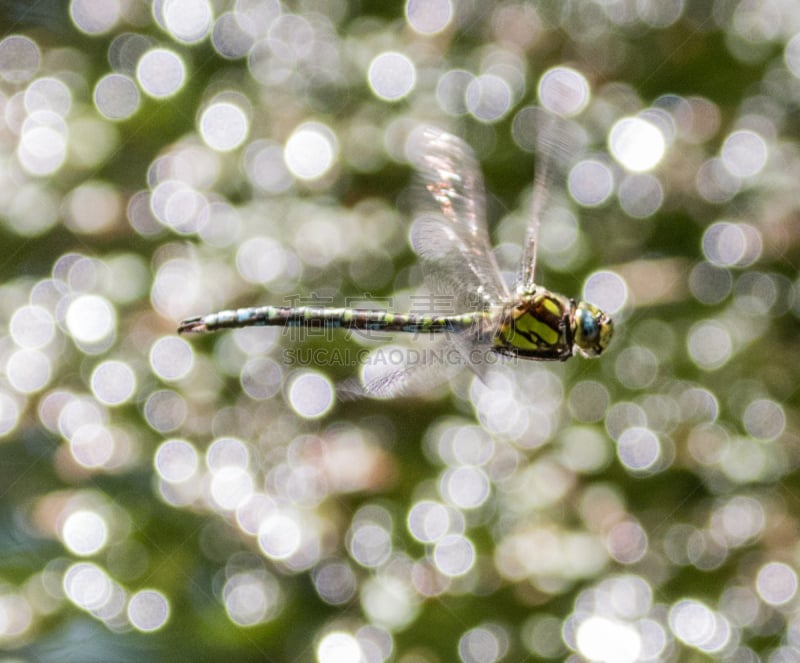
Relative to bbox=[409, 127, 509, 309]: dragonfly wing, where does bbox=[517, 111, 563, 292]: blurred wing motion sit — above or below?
above

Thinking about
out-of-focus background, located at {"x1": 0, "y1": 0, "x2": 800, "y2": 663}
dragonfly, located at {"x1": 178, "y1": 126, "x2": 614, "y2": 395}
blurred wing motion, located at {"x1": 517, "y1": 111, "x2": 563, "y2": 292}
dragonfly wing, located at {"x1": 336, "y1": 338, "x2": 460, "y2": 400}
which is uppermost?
blurred wing motion, located at {"x1": 517, "y1": 111, "x2": 563, "y2": 292}

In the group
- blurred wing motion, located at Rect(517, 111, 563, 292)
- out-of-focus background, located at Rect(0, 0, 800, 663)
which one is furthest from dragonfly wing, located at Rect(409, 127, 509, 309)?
out-of-focus background, located at Rect(0, 0, 800, 663)

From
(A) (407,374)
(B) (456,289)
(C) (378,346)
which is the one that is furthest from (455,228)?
(C) (378,346)

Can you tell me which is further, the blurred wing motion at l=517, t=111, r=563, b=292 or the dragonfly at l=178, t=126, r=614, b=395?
the dragonfly at l=178, t=126, r=614, b=395

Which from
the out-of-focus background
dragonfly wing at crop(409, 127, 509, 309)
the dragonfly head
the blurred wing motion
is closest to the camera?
the blurred wing motion

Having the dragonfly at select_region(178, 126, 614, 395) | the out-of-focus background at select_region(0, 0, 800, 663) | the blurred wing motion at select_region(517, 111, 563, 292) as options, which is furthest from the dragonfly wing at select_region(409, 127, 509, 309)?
the out-of-focus background at select_region(0, 0, 800, 663)

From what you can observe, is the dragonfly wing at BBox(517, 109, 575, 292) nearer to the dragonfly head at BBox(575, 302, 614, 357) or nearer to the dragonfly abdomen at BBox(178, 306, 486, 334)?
the dragonfly head at BBox(575, 302, 614, 357)

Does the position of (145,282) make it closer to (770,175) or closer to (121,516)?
(121,516)

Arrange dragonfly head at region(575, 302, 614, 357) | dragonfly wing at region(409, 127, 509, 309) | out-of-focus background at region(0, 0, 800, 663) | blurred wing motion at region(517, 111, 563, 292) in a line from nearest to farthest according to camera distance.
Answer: blurred wing motion at region(517, 111, 563, 292)
dragonfly head at region(575, 302, 614, 357)
dragonfly wing at region(409, 127, 509, 309)
out-of-focus background at region(0, 0, 800, 663)
